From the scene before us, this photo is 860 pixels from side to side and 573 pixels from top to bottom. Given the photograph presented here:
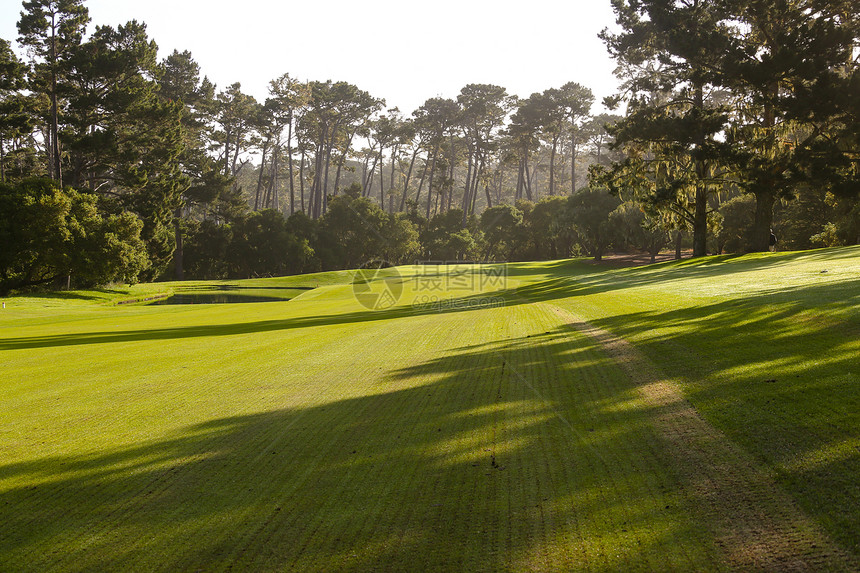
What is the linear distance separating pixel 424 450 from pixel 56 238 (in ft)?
141

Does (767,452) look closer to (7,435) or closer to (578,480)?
(578,480)

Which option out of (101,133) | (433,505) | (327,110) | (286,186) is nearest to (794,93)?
(433,505)

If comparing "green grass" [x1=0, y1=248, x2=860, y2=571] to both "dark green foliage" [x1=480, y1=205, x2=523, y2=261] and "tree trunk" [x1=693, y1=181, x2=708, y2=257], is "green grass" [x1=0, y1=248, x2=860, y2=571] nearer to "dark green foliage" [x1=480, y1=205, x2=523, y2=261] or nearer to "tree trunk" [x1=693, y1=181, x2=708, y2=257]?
"tree trunk" [x1=693, y1=181, x2=708, y2=257]

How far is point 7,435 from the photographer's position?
6559 millimetres

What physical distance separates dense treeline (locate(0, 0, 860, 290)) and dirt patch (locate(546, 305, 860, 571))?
30.2 metres

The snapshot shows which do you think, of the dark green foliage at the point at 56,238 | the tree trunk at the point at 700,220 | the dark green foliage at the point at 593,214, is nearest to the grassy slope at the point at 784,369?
the tree trunk at the point at 700,220

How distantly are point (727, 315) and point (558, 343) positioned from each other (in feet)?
10.5

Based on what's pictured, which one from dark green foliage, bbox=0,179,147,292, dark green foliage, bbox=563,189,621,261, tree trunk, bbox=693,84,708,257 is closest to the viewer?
tree trunk, bbox=693,84,708,257

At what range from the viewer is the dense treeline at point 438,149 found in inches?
1230

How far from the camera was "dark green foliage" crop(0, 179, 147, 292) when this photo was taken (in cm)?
3881

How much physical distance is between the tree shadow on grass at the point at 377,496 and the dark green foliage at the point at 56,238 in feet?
133

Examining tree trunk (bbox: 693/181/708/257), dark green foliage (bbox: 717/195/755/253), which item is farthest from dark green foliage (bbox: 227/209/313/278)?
tree trunk (bbox: 693/181/708/257)

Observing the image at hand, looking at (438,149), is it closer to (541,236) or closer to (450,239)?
(450,239)

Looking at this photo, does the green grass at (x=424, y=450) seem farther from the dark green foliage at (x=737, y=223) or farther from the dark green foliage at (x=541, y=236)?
the dark green foliage at (x=541, y=236)
